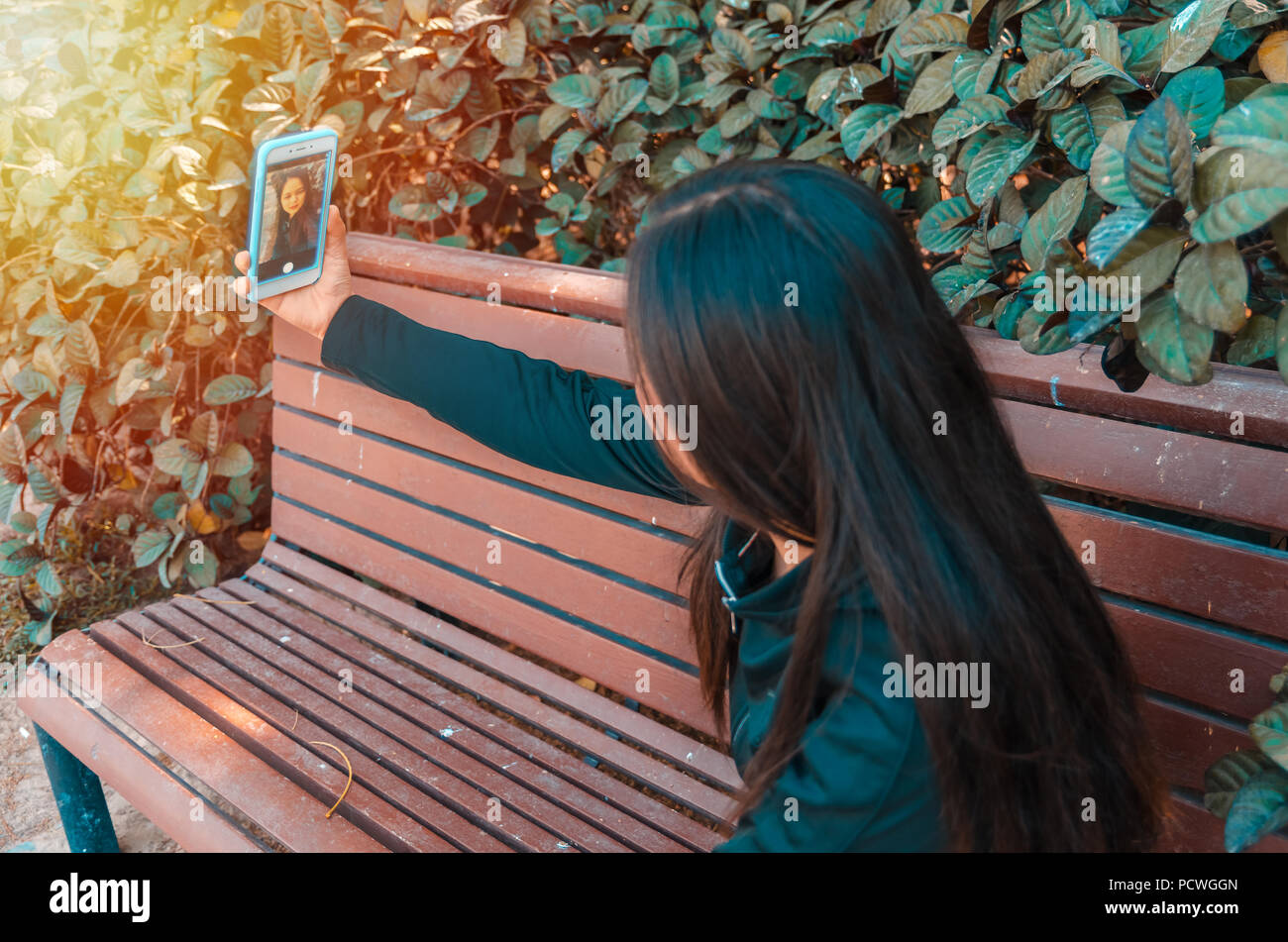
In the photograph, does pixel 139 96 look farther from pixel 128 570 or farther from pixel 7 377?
pixel 128 570

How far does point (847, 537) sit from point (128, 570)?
3.11m

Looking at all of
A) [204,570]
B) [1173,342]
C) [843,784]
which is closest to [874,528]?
[843,784]

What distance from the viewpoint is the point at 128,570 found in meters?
3.65

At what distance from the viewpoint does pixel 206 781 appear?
1983mm

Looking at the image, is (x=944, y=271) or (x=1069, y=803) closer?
(x=1069, y=803)

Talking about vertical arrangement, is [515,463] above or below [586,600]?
above

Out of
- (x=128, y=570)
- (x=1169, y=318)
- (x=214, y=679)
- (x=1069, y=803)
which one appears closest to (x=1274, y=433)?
(x=1169, y=318)

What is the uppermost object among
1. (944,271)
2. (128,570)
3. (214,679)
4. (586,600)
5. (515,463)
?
(944,271)

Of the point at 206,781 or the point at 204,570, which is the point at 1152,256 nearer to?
the point at 206,781

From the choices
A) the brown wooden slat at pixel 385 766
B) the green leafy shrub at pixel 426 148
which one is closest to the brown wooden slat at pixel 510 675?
the brown wooden slat at pixel 385 766

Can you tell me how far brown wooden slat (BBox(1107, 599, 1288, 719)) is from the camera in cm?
152

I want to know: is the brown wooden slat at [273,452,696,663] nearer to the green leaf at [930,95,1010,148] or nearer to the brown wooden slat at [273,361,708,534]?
the brown wooden slat at [273,361,708,534]

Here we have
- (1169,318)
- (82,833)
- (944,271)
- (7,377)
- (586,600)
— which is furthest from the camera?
(7,377)

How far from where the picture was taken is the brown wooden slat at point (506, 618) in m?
2.13
